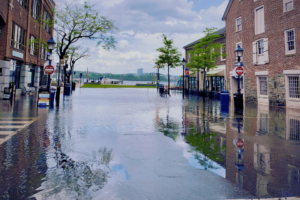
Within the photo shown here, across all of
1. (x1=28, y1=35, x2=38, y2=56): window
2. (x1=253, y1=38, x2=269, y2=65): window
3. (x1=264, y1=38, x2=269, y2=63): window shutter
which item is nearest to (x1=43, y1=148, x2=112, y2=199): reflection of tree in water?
(x1=264, y1=38, x2=269, y2=63): window shutter

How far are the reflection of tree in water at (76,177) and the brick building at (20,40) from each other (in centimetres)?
2052

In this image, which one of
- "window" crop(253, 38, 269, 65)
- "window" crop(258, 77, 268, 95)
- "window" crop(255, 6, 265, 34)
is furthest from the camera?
"window" crop(255, 6, 265, 34)

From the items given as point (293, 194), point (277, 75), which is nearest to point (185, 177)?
point (293, 194)

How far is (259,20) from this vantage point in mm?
22844

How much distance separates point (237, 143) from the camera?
6.94 m

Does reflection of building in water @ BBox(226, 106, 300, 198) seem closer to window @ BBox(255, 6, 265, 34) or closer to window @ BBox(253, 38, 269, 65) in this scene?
window @ BBox(253, 38, 269, 65)

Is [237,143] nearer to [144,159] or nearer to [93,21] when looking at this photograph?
[144,159]

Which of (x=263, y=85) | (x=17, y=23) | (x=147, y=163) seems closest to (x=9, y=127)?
(x=147, y=163)

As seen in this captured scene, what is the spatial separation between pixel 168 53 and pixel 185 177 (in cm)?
4001

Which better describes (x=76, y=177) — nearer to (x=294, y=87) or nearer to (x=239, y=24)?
(x=294, y=87)

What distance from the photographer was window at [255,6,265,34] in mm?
22375

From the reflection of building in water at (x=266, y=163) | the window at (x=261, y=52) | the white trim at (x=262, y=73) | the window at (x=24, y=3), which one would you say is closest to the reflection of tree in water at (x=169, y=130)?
the reflection of building in water at (x=266, y=163)

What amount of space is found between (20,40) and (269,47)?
1006 inches

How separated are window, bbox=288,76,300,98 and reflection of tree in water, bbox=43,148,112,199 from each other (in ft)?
58.1
